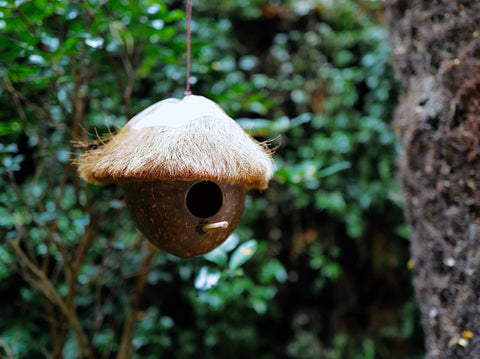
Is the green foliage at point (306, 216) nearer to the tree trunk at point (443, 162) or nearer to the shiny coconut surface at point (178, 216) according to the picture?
the tree trunk at point (443, 162)

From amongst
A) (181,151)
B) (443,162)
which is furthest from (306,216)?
(181,151)

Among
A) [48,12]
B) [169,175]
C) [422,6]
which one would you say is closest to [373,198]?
[422,6]

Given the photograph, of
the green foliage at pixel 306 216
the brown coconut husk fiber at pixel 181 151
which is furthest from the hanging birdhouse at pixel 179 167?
the green foliage at pixel 306 216

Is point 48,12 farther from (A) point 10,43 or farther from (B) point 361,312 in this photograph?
(B) point 361,312

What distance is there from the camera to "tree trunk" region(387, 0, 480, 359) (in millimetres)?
1158

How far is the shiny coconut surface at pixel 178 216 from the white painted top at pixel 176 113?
0.16m

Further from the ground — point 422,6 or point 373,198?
point 422,6

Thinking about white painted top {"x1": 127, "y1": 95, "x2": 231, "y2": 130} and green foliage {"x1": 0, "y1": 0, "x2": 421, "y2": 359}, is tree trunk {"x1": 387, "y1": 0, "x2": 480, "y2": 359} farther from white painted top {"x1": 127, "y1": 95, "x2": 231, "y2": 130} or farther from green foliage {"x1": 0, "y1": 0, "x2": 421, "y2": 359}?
green foliage {"x1": 0, "y1": 0, "x2": 421, "y2": 359}

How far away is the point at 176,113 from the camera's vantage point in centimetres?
97

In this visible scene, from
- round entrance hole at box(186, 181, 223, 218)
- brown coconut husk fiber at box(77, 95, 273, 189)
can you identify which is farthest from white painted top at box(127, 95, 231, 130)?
round entrance hole at box(186, 181, 223, 218)

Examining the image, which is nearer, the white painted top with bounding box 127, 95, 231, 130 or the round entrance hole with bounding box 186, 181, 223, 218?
the white painted top with bounding box 127, 95, 231, 130

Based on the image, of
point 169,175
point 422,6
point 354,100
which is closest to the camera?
point 169,175

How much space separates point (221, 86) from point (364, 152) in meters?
1.32

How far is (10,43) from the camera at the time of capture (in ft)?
3.92
